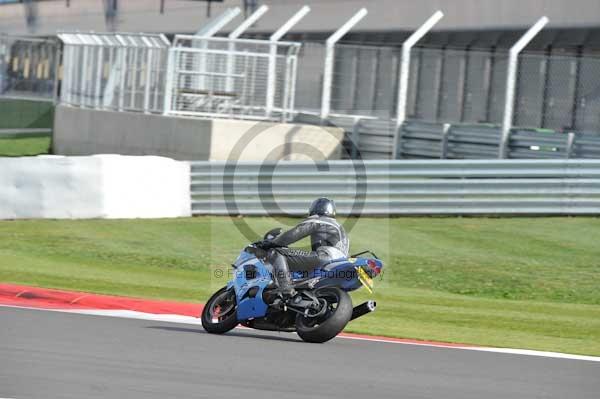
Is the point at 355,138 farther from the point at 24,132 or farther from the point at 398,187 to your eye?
the point at 24,132

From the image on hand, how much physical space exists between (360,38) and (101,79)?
22.4 feet

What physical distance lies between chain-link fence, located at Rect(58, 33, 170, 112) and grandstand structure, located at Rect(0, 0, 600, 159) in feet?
0.15

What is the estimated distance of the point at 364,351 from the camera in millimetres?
10031

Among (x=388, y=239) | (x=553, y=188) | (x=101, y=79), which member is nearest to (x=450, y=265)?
(x=388, y=239)

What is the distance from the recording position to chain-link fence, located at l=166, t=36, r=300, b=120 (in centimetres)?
2661

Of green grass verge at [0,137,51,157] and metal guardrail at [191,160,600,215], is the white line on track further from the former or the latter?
green grass verge at [0,137,51,157]

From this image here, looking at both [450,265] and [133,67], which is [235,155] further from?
[450,265]

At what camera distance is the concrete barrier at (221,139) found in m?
24.9

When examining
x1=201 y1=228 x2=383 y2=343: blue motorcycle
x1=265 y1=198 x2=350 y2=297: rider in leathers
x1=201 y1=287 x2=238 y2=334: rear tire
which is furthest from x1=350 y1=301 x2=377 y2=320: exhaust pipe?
x1=201 y1=287 x2=238 y2=334: rear tire

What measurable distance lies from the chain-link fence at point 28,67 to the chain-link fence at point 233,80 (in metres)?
8.68

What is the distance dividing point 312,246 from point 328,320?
2.60ft

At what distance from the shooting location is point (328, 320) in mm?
10203

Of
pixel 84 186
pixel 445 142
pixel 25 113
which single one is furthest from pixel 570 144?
pixel 25 113

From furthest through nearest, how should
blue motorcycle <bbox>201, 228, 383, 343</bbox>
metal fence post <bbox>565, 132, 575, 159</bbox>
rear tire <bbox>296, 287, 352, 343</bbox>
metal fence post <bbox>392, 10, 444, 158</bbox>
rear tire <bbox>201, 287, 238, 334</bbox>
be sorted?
metal fence post <bbox>392, 10, 444, 158</bbox> < metal fence post <bbox>565, 132, 575, 159</bbox> < rear tire <bbox>201, 287, 238, 334</bbox> < blue motorcycle <bbox>201, 228, 383, 343</bbox> < rear tire <bbox>296, 287, 352, 343</bbox>
